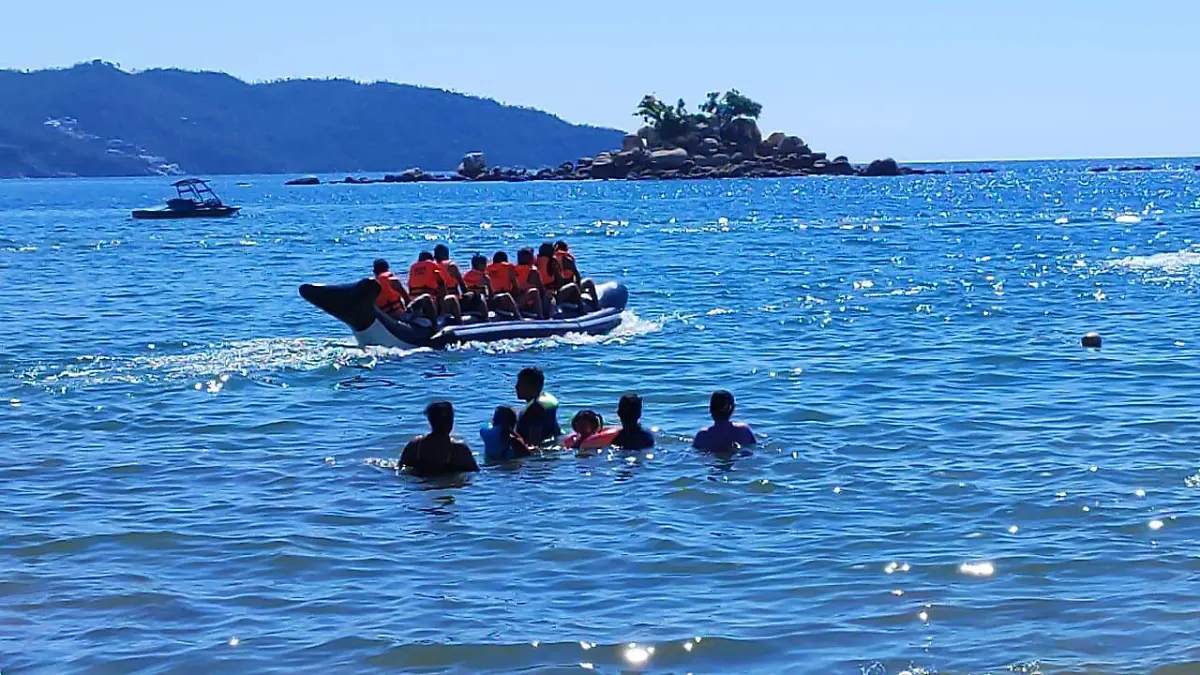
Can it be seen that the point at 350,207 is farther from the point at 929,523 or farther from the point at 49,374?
the point at 929,523

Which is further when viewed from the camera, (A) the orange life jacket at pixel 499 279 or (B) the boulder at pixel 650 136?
(B) the boulder at pixel 650 136

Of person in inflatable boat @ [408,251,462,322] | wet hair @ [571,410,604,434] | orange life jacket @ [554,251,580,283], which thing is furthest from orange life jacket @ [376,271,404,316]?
wet hair @ [571,410,604,434]

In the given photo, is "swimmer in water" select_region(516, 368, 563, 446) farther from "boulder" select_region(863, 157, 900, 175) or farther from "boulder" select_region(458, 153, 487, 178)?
"boulder" select_region(458, 153, 487, 178)

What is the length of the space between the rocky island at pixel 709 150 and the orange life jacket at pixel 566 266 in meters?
103

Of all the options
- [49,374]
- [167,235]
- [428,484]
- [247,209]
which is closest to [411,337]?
[49,374]

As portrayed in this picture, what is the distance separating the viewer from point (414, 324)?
20.3m

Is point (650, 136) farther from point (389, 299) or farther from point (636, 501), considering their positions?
point (636, 501)

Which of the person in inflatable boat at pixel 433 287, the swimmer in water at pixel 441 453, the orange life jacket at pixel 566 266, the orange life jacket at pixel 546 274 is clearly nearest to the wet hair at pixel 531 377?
the swimmer in water at pixel 441 453

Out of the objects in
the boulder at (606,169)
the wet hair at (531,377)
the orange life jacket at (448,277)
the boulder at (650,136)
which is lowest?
the wet hair at (531,377)

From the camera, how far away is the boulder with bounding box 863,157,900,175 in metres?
140

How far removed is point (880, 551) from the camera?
9398 millimetres

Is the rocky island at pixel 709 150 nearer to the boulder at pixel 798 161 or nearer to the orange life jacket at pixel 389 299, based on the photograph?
the boulder at pixel 798 161

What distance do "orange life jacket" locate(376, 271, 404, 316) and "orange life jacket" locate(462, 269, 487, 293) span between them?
1266mm

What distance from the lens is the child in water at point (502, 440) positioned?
1238 centimetres
